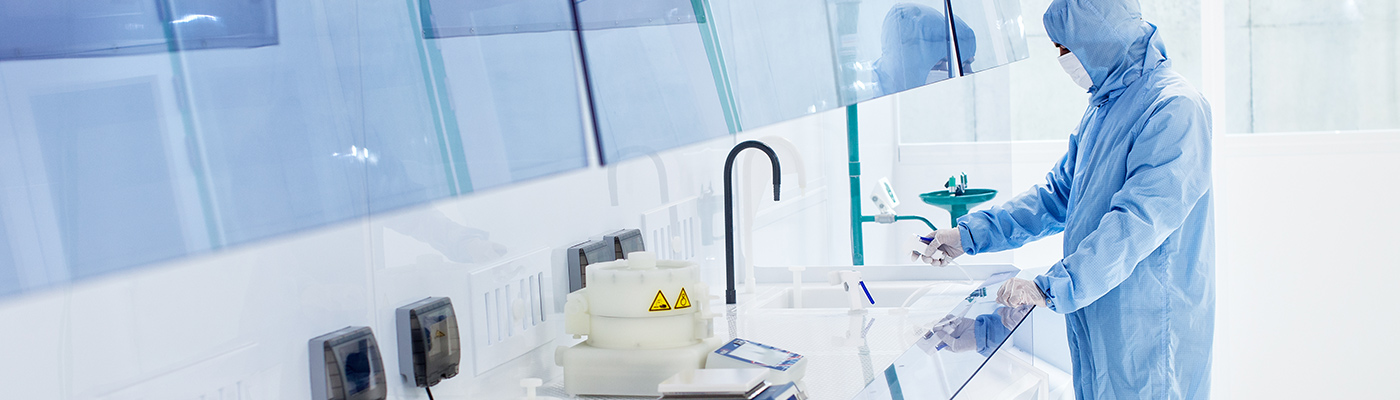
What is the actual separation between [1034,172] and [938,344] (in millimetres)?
2001

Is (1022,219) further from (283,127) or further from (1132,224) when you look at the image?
(283,127)

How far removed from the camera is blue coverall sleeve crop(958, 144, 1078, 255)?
2084mm

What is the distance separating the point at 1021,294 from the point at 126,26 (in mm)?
1444

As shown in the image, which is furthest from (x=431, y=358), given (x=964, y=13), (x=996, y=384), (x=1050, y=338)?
(x=1050, y=338)

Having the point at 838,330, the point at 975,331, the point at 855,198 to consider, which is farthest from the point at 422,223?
the point at 855,198

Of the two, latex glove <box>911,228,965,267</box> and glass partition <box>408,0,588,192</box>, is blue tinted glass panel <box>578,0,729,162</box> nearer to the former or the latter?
glass partition <box>408,0,588,192</box>

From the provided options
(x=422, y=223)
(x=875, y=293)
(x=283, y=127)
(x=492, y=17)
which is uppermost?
(x=492, y=17)

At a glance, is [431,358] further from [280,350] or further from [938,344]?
[938,344]

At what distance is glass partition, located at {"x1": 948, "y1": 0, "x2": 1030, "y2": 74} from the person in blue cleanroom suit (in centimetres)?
26

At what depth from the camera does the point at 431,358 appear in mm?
1060

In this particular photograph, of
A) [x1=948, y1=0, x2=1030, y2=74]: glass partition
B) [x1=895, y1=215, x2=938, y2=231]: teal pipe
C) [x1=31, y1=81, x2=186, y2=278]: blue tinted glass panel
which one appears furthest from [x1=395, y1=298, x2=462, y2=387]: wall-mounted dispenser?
[x1=895, y1=215, x2=938, y2=231]: teal pipe

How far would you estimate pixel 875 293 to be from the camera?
2312 mm

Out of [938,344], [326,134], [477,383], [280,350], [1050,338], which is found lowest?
[1050,338]

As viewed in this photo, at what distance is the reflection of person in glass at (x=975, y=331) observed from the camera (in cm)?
153
